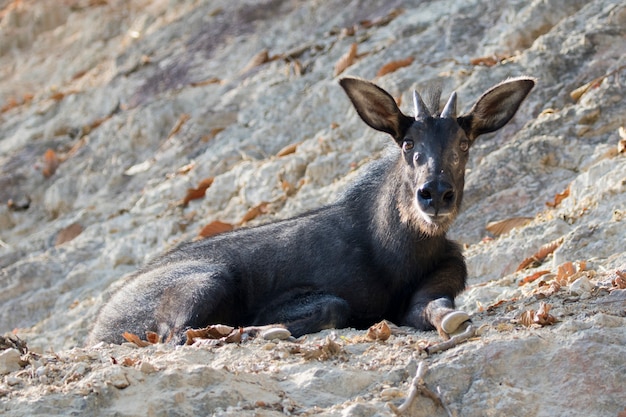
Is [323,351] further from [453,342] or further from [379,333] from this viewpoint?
[453,342]

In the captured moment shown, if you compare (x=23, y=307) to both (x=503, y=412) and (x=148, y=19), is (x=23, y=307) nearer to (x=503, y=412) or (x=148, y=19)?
(x=503, y=412)

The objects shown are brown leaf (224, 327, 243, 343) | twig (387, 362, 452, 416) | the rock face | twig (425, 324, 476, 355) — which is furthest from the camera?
brown leaf (224, 327, 243, 343)

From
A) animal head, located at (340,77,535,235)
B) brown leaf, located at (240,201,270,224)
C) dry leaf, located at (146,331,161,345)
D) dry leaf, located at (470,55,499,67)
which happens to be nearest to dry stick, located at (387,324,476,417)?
animal head, located at (340,77,535,235)

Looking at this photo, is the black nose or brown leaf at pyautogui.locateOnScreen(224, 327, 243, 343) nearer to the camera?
brown leaf at pyautogui.locateOnScreen(224, 327, 243, 343)

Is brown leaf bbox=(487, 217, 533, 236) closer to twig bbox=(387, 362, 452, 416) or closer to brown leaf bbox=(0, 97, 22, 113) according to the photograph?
twig bbox=(387, 362, 452, 416)

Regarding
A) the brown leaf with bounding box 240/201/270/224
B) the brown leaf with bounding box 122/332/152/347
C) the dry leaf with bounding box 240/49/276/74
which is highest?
the brown leaf with bounding box 122/332/152/347

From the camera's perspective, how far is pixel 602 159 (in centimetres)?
1017

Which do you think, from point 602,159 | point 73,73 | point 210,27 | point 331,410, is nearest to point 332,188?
point 602,159

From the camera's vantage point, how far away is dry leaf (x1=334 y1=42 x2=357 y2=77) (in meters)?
14.7

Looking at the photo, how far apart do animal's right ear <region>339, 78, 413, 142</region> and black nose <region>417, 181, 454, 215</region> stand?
0.80m

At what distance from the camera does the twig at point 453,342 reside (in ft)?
18.1

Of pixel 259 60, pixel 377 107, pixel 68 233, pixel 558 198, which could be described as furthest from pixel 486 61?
pixel 68 233

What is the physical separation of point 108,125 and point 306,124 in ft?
14.7

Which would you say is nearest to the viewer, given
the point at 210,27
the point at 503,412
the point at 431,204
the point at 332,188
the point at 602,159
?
the point at 503,412
